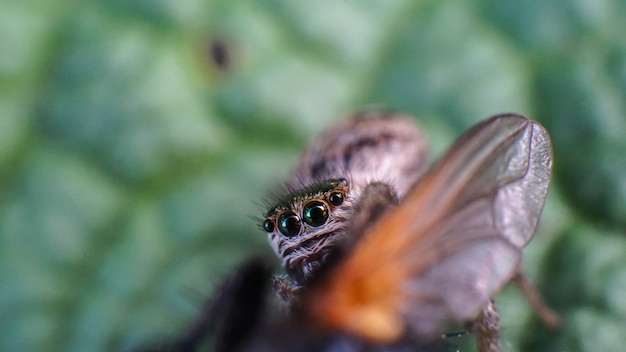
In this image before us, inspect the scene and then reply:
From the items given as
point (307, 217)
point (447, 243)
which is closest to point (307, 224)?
point (307, 217)

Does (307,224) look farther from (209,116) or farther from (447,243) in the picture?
(209,116)

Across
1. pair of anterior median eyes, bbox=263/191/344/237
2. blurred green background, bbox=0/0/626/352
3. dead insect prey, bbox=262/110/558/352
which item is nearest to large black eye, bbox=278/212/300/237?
pair of anterior median eyes, bbox=263/191/344/237

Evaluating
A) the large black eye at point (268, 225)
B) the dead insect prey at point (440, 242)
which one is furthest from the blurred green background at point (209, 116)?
the dead insect prey at point (440, 242)

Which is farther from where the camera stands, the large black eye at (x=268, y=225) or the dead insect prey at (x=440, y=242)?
the large black eye at (x=268, y=225)

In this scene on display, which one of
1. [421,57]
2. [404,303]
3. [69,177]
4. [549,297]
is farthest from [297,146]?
[404,303]

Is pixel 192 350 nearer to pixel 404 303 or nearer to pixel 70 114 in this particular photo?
pixel 404 303

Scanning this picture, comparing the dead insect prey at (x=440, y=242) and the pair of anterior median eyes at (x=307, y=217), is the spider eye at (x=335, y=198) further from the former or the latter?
the dead insect prey at (x=440, y=242)

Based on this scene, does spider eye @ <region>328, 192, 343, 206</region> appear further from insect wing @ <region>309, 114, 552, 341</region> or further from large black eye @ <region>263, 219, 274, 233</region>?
insect wing @ <region>309, 114, 552, 341</region>
